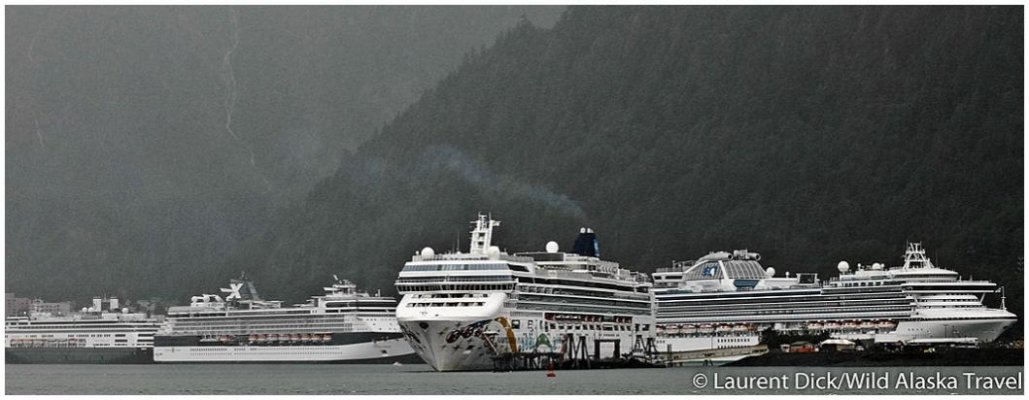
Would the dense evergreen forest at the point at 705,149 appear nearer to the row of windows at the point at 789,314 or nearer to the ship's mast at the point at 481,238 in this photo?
the row of windows at the point at 789,314

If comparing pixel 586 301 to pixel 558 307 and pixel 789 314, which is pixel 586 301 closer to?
pixel 558 307

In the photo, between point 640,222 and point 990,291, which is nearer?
point 990,291

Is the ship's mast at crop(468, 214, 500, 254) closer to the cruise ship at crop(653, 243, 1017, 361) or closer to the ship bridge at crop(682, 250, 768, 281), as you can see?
the cruise ship at crop(653, 243, 1017, 361)

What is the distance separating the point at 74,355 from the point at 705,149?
44.3 m

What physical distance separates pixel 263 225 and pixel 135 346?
29353 millimetres

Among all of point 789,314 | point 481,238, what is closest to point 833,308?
point 789,314

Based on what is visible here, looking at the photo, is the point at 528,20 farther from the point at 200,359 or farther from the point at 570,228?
the point at 200,359

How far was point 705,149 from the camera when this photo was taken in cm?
12600

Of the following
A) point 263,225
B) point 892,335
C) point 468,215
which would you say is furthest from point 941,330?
point 263,225

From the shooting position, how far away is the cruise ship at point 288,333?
93.0 meters

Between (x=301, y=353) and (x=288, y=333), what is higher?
(x=288, y=333)

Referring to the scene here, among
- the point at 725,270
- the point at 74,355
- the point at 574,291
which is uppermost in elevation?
the point at 725,270

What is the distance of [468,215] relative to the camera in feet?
372

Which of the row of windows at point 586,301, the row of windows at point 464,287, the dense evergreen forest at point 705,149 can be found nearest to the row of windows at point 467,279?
the row of windows at point 464,287
